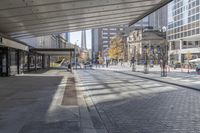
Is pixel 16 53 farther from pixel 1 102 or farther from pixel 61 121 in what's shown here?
pixel 61 121

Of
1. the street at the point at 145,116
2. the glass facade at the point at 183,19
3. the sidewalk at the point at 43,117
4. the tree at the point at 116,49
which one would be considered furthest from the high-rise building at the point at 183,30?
the sidewalk at the point at 43,117

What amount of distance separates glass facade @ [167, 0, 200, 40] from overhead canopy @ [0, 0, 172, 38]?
230ft

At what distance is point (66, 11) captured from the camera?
92.6 feet

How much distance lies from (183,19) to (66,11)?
90324mm

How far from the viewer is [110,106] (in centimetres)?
1458

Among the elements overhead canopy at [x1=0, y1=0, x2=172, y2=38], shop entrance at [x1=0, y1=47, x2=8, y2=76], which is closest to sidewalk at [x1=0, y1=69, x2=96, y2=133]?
overhead canopy at [x1=0, y1=0, x2=172, y2=38]

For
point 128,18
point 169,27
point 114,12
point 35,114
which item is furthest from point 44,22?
point 169,27

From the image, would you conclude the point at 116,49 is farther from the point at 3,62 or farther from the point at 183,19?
the point at 3,62

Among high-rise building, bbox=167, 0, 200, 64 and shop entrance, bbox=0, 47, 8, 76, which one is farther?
high-rise building, bbox=167, 0, 200, 64

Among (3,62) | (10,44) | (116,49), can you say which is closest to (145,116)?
(10,44)

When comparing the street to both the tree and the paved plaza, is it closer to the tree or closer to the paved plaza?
the paved plaza

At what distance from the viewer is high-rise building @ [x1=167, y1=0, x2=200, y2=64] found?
104 meters

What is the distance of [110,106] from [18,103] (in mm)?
3473

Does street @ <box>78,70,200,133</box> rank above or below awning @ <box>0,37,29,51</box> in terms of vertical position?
below
